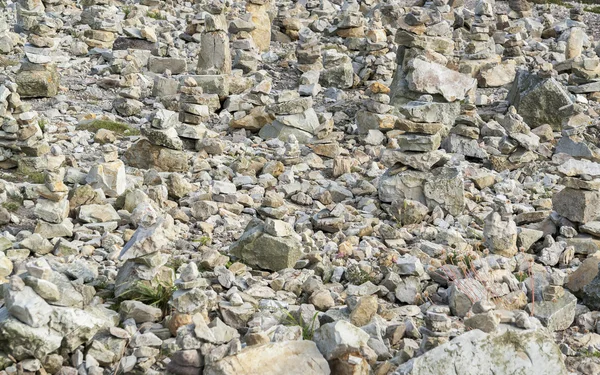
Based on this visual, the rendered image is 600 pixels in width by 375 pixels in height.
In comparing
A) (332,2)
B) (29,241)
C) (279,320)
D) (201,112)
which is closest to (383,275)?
(279,320)

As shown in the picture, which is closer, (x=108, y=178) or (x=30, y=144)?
(x=108, y=178)

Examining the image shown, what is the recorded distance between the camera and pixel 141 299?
8.50 m

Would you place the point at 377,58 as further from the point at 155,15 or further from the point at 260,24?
the point at 155,15

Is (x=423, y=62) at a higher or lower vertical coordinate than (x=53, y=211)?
higher

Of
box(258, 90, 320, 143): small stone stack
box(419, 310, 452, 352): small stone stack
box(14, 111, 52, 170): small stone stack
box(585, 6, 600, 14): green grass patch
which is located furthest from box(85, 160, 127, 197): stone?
box(585, 6, 600, 14): green grass patch

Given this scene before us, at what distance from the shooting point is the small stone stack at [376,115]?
16031mm

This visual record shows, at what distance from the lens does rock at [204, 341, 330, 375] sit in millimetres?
6840

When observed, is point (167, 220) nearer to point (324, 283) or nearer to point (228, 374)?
point (324, 283)

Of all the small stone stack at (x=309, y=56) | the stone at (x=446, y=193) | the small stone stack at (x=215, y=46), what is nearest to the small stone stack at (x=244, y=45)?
the small stone stack at (x=215, y=46)

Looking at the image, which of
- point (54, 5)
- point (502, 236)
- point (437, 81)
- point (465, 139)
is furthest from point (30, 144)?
point (54, 5)

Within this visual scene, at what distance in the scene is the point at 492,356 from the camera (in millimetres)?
Answer: 6875

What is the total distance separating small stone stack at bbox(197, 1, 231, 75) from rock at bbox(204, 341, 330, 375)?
1200cm

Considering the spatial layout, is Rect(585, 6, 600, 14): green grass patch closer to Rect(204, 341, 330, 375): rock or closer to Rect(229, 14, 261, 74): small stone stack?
Rect(229, 14, 261, 74): small stone stack

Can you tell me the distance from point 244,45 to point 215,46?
5.86ft
